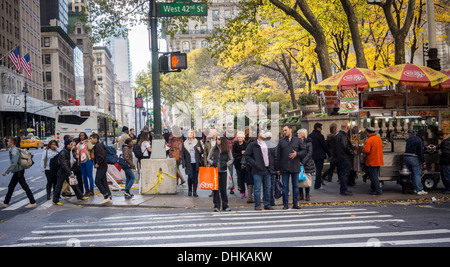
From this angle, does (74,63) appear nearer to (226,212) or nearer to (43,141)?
(43,141)

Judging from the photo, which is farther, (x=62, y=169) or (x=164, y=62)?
(x=164, y=62)

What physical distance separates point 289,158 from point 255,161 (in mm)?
904

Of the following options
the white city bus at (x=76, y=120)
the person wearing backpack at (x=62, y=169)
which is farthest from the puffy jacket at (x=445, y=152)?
the white city bus at (x=76, y=120)

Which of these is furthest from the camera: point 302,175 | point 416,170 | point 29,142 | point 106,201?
point 29,142

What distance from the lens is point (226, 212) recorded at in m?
11.5

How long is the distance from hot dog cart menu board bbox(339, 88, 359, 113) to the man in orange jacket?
4.12 feet

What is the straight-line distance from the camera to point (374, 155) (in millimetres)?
13391

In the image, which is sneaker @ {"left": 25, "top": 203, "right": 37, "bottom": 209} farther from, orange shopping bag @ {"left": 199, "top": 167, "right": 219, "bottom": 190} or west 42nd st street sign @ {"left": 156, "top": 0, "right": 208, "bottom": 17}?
west 42nd st street sign @ {"left": 156, "top": 0, "right": 208, "bottom": 17}

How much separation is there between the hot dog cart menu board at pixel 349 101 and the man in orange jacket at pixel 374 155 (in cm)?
126

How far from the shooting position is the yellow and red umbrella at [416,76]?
14273 mm

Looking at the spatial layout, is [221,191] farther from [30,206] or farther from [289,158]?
[30,206]

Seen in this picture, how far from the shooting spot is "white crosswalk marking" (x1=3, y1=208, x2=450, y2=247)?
760 cm

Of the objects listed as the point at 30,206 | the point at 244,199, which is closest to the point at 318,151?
the point at 244,199

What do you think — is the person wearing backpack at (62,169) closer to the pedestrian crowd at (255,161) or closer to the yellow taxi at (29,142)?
the pedestrian crowd at (255,161)
